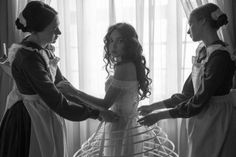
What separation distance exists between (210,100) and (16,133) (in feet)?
3.12

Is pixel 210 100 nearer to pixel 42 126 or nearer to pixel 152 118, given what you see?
pixel 152 118

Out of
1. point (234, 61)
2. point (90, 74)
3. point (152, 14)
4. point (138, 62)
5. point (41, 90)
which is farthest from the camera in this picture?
point (90, 74)

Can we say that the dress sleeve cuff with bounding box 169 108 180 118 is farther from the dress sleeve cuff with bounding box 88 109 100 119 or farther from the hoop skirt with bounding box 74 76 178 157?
the dress sleeve cuff with bounding box 88 109 100 119

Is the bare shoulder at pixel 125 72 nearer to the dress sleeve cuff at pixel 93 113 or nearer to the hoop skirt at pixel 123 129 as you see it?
the hoop skirt at pixel 123 129

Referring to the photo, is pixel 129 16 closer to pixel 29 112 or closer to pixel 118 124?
pixel 118 124

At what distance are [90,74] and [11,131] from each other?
1.06 m

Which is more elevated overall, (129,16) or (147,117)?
(129,16)

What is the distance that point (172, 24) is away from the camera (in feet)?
7.96

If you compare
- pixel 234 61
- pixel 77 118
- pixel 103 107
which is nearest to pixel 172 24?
pixel 234 61

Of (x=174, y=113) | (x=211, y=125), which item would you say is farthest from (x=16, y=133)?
(x=211, y=125)

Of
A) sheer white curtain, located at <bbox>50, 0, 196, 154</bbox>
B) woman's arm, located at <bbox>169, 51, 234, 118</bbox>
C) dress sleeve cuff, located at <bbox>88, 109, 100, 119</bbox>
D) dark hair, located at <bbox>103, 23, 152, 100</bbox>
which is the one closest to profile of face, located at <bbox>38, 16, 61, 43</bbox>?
dark hair, located at <bbox>103, 23, 152, 100</bbox>

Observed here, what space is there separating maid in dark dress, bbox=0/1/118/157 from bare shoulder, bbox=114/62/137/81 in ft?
0.63

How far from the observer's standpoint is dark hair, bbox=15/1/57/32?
155 centimetres

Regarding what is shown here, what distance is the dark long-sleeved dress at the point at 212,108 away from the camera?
1.51m
